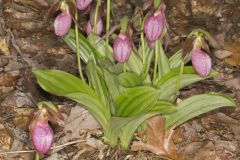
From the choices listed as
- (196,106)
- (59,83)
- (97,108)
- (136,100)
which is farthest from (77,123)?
(196,106)

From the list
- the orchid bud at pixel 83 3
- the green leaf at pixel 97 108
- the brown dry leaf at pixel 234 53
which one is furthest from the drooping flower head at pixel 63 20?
the brown dry leaf at pixel 234 53

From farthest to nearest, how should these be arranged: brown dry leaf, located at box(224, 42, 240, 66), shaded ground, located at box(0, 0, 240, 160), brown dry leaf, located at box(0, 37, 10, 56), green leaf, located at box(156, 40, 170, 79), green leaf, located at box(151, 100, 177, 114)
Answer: brown dry leaf, located at box(224, 42, 240, 66) < brown dry leaf, located at box(0, 37, 10, 56) < shaded ground, located at box(0, 0, 240, 160) < green leaf, located at box(156, 40, 170, 79) < green leaf, located at box(151, 100, 177, 114)

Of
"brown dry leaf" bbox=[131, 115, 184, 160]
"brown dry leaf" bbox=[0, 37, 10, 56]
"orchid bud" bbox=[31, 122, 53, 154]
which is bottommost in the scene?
"brown dry leaf" bbox=[131, 115, 184, 160]

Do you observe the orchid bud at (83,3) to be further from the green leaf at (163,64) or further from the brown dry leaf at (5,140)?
the brown dry leaf at (5,140)

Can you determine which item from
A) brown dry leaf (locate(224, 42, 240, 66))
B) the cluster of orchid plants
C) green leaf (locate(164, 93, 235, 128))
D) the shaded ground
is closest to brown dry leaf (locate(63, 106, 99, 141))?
the shaded ground

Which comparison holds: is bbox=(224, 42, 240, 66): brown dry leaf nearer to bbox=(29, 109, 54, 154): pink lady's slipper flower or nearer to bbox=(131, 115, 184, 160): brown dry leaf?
bbox=(131, 115, 184, 160): brown dry leaf

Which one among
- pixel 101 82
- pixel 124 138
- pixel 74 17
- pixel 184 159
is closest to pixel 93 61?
pixel 101 82

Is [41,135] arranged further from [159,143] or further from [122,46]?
[159,143]

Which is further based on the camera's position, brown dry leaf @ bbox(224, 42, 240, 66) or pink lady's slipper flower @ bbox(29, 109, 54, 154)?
brown dry leaf @ bbox(224, 42, 240, 66)
